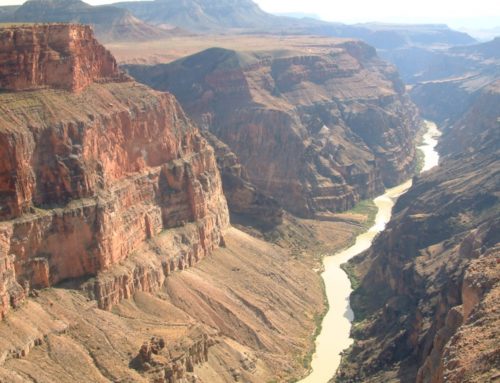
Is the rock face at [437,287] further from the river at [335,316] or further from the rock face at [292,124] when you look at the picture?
the rock face at [292,124]

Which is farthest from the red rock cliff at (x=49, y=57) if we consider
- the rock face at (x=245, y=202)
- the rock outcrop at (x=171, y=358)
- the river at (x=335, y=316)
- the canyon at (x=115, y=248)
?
the rock face at (x=245, y=202)

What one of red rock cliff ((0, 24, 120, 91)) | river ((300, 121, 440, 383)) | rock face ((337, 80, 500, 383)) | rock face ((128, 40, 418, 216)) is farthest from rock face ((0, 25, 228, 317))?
rock face ((128, 40, 418, 216))

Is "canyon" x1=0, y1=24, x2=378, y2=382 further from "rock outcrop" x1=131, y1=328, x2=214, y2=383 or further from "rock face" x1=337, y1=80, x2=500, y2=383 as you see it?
"rock face" x1=337, y1=80, x2=500, y2=383

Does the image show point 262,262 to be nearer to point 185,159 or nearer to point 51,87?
point 185,159

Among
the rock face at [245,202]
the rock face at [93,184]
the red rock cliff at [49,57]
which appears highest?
the red rock cliff at [49,57]

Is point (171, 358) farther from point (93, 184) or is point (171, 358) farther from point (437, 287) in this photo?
point (437, 287)

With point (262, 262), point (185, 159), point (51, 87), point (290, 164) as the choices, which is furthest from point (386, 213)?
point (51, 87)
